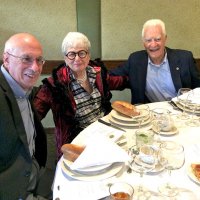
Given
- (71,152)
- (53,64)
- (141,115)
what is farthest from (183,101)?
(53,64)

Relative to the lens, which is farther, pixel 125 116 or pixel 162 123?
pixel 125 116

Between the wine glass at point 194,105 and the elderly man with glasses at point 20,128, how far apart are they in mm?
977

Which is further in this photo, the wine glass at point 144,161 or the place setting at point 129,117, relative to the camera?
the place setting at point 129,117

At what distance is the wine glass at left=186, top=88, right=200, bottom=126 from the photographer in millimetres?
1803

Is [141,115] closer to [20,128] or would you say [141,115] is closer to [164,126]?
[164,126]

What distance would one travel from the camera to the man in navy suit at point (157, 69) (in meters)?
2.57

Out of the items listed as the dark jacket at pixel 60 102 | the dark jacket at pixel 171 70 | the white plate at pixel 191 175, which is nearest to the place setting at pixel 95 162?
the white plate at pixel 191 175

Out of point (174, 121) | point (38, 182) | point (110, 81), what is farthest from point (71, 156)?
point (110, 81)

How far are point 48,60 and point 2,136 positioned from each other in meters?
2.08

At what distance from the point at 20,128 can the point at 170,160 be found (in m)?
0.78

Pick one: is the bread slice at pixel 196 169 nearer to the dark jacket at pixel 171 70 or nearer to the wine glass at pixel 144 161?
the wine glass at pixel 144 161

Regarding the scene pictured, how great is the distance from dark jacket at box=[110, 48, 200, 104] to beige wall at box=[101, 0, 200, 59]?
0.73 m

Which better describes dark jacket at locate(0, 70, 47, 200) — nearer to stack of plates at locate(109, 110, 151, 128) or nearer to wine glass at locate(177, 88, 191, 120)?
stack of plates at locate(109, 110, 151, 128)

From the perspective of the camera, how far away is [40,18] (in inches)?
127
